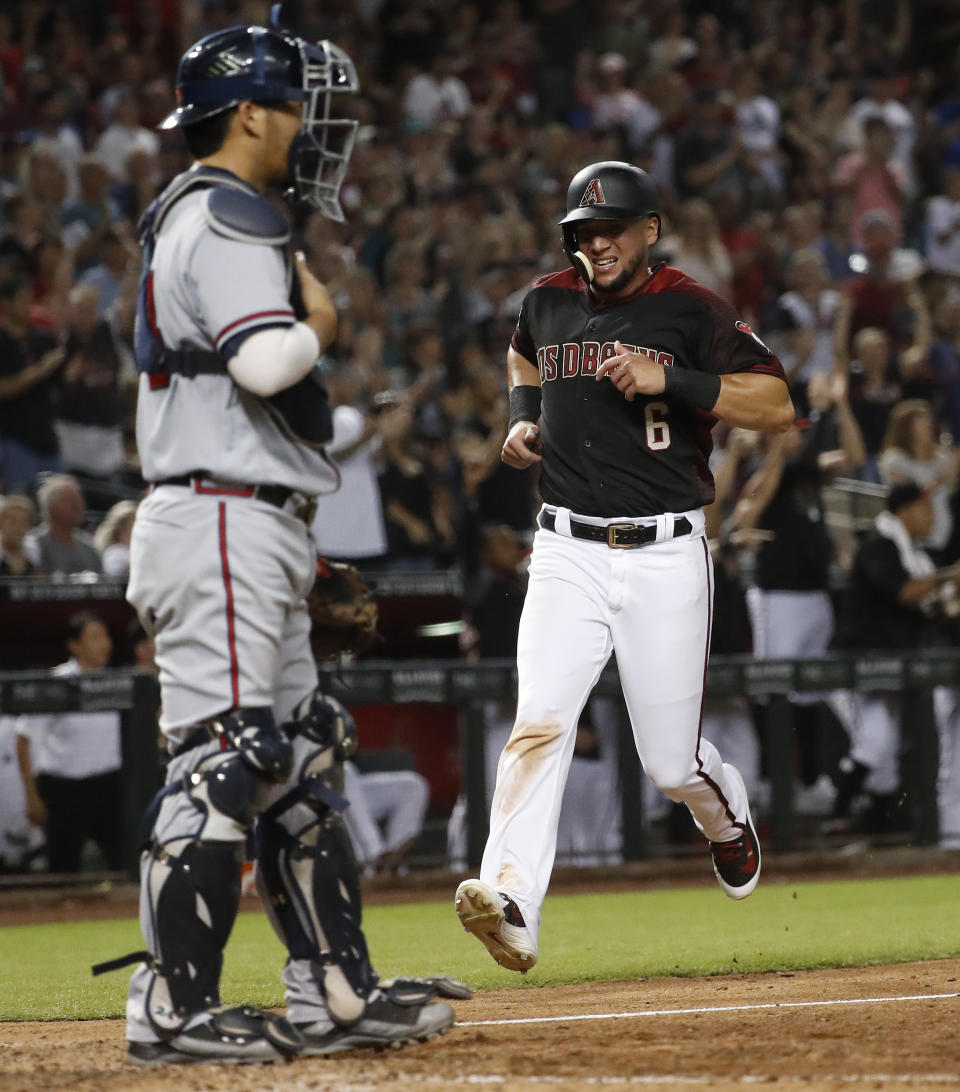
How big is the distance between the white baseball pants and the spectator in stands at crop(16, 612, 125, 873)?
466 cm

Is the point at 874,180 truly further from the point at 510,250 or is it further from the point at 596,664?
the point at 596,664

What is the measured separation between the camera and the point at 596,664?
5.23 meters

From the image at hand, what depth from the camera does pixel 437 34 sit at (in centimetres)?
1725

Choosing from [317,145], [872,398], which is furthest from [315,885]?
[872,398]

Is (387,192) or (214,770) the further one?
(387,192)

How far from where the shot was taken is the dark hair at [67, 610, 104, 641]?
31.8ft

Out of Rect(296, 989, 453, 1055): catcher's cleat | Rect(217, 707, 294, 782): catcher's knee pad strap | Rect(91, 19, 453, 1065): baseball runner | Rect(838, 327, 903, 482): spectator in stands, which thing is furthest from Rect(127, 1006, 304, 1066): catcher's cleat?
Rect(838, 327, 903, 482): spectator in stands

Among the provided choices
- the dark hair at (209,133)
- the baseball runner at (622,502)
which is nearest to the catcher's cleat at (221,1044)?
the baseball runner at (622,502)

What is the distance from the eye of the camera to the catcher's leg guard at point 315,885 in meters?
4.11

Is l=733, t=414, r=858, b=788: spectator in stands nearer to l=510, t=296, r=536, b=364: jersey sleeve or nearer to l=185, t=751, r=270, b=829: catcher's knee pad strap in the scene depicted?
l=510, t=296, r=536, b=364: jersey sleeve

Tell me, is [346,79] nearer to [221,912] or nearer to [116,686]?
[221,912]

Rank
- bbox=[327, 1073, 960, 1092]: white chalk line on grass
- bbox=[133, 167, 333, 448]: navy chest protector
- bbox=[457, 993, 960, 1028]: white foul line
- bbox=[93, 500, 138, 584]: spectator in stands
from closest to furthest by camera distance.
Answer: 1. bbox=[327, 1073, 960, 1092]: white chalk line on grass
2. bbox=[133, 167, 333, 448]: navy chest protector
3. bbox=[457, 993, 960, 1028]: white foul line
4. bbox=[93, 500, 138, 584]: spectator in stands

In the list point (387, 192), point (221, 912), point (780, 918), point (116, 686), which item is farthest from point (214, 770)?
point (387, 192)

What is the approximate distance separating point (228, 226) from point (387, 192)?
10.6m
